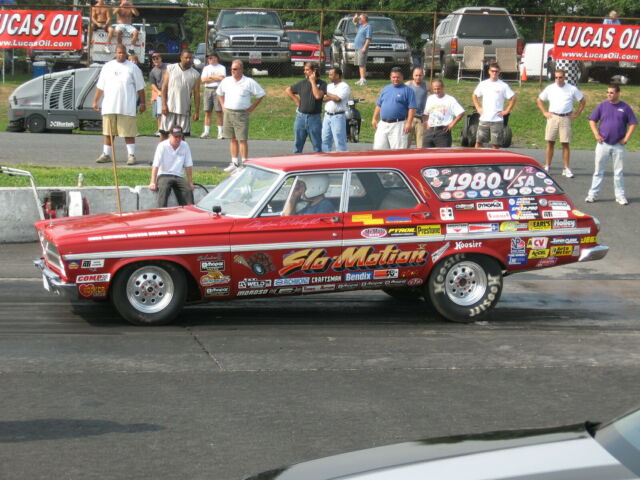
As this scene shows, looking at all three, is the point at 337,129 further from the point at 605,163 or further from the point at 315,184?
the point at 315,184

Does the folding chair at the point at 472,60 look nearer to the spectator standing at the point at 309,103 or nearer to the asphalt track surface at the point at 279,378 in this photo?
the spectator standing at the point at 309,103

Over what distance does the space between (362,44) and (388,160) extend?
59.7ft

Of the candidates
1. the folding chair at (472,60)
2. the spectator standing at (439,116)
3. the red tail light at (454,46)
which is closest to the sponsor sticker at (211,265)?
the spectator standing at (439,116)

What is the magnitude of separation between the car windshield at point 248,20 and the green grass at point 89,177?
1235 centimetres

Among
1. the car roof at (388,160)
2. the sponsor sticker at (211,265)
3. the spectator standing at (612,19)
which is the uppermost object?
the spectator standing at (612,19)

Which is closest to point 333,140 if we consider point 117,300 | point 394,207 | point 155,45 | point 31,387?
point 394,207

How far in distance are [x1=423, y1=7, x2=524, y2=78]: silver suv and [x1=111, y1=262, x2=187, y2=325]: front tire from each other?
20259 millimetres

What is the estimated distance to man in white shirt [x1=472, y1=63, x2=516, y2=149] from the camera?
1672 centimetres

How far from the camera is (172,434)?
629 centimetres

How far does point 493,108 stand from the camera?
1684 centimetres

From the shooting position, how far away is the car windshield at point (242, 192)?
9.45 metres

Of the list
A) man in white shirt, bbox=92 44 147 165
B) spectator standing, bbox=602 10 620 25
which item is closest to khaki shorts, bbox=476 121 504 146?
man in white shirt, bbox=92 44 147 165

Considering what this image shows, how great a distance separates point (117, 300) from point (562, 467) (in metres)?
6.16

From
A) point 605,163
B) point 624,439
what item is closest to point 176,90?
point 605,163
